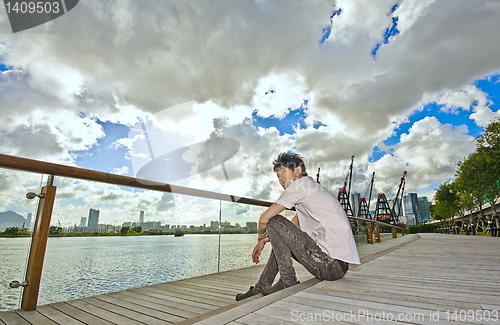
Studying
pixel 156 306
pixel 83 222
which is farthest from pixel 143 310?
pixel 83 222

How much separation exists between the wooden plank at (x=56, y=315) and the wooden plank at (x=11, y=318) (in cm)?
11

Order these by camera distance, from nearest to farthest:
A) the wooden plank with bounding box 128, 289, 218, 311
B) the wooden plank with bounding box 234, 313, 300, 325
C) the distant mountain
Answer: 1. the wooden plank with bounding box 234, 313, 300, 325
2. the distant mountain
3. the wooden plank with bounding box 128, 289, 218, 311

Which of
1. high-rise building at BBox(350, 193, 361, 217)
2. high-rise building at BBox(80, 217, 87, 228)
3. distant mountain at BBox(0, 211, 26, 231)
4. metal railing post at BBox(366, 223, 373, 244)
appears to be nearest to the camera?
distant mountain at BBox(0, 211, 26, 231)

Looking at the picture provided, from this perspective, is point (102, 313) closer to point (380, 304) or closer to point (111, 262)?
point (111, 262)

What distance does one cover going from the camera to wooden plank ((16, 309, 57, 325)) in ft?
4.13

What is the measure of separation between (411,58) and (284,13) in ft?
35.5

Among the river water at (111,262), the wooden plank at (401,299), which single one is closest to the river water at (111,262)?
the river water at (111,262)

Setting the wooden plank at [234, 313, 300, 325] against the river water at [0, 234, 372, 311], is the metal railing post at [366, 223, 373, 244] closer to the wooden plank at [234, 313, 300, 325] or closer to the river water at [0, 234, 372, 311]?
the river water at [0, 234, 372, 311]

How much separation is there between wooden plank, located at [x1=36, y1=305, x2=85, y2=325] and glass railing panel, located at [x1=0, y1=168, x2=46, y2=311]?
0.45 feet

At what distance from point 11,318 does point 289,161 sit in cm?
200

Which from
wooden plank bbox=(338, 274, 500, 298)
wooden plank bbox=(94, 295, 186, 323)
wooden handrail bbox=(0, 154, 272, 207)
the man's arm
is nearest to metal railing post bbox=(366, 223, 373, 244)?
wooden plank bbox=(338, 274, 500, 298)

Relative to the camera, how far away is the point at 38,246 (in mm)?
1487

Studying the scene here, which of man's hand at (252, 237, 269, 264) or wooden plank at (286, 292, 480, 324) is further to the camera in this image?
man's hand at (252, 237, 269, 264)

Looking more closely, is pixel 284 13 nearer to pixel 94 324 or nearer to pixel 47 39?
pixel 94 324
